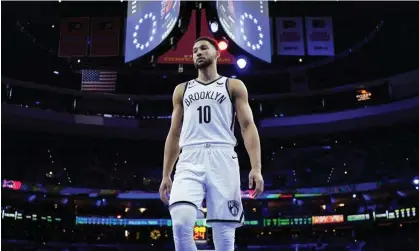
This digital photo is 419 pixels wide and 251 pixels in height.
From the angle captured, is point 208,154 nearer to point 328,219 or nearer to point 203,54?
point 203,54

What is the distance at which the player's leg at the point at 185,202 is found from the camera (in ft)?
10.7

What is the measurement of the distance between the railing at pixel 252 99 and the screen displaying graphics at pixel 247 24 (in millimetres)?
16748

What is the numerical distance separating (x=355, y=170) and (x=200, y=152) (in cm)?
2131

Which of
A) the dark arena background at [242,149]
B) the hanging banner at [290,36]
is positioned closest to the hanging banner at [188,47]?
the hanging banner at [290,36]

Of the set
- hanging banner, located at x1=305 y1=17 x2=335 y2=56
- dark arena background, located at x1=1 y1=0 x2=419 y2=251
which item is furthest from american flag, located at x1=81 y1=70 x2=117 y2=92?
hanging banner, located at x1=305 y1=17 x2=335 y2=56

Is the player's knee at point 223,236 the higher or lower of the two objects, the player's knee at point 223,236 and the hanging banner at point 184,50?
the lower

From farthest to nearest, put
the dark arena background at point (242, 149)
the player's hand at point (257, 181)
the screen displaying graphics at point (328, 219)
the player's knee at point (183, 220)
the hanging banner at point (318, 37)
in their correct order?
the screen displaying graphics at point (328, 219), the dark arena background at point (242, 149), the hanging banner at point (318, 37), the player's hand at point (257, 181), the player's knee at point (183, 220)

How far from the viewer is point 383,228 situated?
2359cm

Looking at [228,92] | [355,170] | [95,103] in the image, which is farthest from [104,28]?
[355,170]

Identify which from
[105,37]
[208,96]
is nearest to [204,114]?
[208,96]

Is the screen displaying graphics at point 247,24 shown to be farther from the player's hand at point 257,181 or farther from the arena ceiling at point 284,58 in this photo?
the arena ceiling at point 284,58

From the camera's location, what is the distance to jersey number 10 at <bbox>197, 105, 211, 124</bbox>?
3.73m

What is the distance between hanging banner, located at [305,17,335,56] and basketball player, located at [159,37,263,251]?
8.76 meters

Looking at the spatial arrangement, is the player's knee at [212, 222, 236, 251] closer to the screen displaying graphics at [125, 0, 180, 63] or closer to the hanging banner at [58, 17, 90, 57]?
the screen displaying graphics at [125, 0, 180, 63]
